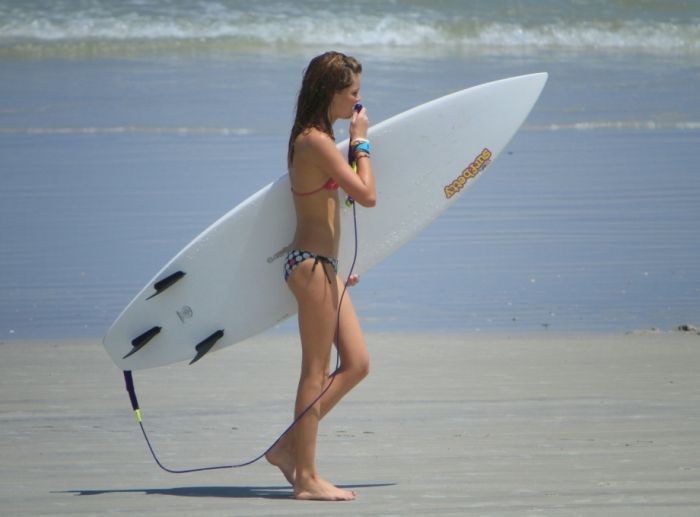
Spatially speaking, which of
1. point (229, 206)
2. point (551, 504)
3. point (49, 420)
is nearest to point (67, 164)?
point (229, 206)

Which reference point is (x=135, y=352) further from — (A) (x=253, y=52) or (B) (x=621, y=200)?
(A) (x=253, y=52)

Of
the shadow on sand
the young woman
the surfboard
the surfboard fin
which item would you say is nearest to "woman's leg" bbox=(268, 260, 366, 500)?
the young woman

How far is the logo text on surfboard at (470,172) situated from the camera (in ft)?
15.4

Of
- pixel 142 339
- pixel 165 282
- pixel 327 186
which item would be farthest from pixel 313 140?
pixel 142 339

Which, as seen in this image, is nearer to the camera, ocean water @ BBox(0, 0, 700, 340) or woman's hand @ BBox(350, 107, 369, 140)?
woman's hand @ BBox(350, 107, 369, 140)

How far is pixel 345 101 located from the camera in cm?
380

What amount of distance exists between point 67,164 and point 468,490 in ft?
26.7

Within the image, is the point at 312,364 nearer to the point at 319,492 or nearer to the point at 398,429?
the point at 319,492

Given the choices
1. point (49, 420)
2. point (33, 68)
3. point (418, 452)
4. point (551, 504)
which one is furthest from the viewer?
point (33, 68)

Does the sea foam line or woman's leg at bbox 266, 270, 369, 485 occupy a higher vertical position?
woman's leg at bbox 266, 270, 369, 485

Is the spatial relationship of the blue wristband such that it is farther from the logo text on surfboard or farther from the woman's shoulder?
the logo text on surfboard

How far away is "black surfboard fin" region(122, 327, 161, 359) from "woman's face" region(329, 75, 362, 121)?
111 centimetres

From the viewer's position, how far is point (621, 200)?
9.40 metres

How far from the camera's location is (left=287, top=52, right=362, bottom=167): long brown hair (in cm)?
377
